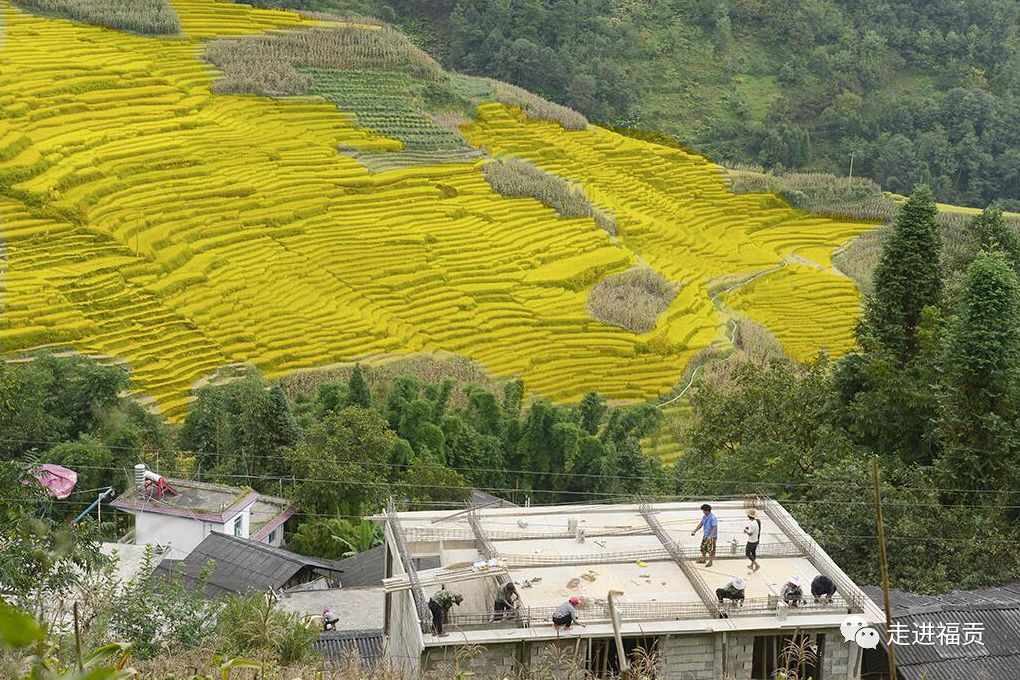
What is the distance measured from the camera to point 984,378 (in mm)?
11891

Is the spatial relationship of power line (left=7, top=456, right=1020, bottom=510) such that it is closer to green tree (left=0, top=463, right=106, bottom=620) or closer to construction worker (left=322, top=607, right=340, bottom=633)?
construction worker (left=322, top=607, right=340, bottom=633)

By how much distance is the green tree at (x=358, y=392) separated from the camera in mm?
16641

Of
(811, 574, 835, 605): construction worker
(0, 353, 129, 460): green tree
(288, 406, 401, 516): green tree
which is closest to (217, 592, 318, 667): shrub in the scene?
(811, 574, 835, 605): construction worker

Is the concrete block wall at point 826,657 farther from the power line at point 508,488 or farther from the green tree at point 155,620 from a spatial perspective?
the power line at point 508,488

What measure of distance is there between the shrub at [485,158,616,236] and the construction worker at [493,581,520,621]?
685 inches

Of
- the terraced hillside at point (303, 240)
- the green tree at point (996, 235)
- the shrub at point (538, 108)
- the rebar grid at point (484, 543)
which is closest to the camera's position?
the rebar grid at point (484, 543)

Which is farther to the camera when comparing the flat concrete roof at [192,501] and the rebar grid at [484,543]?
the flat concrete roof at [192,501]

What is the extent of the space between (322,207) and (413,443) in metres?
8.13

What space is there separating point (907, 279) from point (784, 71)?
78.4 feet

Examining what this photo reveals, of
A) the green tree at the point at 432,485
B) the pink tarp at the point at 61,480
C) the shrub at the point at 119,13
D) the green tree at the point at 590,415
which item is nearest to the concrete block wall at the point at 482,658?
the pink tarp at the point at 61,480

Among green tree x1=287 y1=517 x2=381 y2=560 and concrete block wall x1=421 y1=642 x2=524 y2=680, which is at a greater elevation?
concrete block wall x1=421 y1=642 x2=524 y2=680

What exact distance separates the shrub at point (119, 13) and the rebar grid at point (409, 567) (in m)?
19.3

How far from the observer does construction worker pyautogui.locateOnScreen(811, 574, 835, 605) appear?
290 inches

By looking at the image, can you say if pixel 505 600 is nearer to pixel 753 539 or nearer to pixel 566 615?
pixel 566 615
